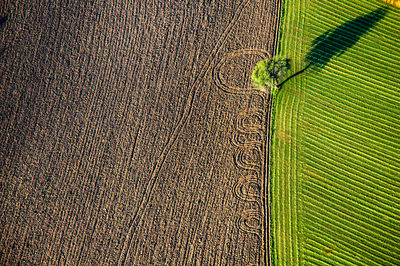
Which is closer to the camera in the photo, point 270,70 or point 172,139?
point 270,70

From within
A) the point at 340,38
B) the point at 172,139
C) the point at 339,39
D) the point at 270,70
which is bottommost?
the point at 172,139

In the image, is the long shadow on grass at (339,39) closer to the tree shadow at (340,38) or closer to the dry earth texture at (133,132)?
the tree shadow at (340,38)

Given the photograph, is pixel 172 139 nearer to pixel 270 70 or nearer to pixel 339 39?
pixel 270 70

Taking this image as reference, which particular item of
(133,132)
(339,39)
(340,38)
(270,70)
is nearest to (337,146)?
(270,70)

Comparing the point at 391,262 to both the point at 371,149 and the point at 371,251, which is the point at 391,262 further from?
the point at 371,149

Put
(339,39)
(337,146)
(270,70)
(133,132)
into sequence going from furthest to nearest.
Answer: (339,39) → (133,132) → (337,146) → (270,70)

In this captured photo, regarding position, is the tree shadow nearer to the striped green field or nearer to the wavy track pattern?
the striped green field
